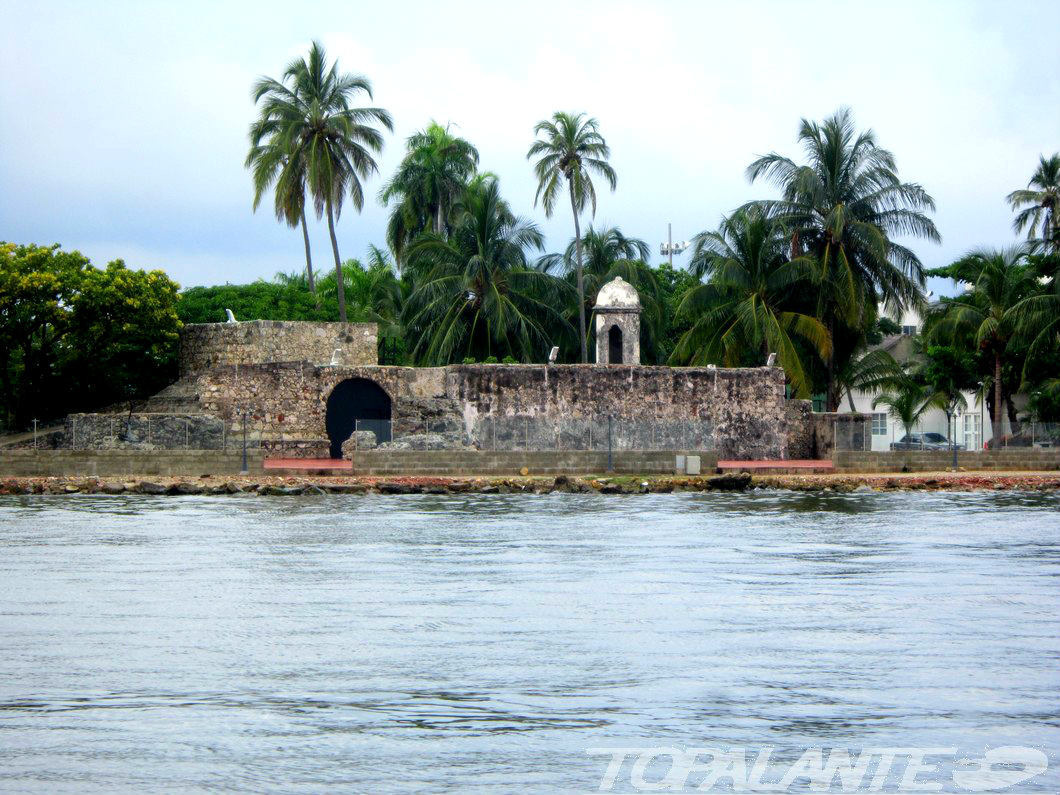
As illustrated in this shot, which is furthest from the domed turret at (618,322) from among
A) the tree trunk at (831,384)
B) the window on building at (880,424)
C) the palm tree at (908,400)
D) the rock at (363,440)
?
the window on building at (880,424)

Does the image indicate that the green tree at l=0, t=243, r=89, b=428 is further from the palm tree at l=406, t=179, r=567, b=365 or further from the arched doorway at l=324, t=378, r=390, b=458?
the palm tree at l=406, t=179, r=567, b=365

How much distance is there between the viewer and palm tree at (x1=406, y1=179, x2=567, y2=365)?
4719cm

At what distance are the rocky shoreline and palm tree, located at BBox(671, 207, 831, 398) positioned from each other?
268 inches

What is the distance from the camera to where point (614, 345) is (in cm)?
4150

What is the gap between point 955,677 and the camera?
12688 mm

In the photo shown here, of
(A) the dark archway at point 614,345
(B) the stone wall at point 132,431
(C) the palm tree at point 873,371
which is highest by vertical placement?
(A) the dark archway at point 614,345

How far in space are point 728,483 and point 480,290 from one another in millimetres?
14209

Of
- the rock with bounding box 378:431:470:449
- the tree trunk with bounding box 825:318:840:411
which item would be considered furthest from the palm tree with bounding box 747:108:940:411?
the rock with bounding box 378:431:470:449

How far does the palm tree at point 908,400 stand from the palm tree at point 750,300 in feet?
10.2

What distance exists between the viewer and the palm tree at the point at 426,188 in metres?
57.2

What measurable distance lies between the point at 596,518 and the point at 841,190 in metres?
20.1

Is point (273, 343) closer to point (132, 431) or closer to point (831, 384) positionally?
point (132, 431)

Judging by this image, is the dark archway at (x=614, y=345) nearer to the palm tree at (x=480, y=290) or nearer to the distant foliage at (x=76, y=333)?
the palm tree at (x=480, y=290)

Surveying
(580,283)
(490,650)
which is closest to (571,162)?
(580,283)
